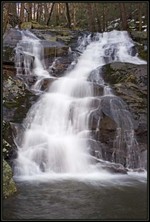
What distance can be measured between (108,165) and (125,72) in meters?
4.45

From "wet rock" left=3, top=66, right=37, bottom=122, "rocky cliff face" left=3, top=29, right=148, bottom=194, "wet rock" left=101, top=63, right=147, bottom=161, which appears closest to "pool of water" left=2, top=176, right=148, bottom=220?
"rocky cliff face" left=3, top=29, right=148, bottom=194

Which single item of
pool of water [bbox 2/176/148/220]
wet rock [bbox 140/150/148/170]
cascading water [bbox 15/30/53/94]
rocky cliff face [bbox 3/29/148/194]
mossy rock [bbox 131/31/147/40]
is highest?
mossy rock [bbox 131/31/147/40]

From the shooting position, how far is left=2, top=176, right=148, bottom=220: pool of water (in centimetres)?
479

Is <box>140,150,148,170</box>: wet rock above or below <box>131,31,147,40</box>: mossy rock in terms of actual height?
below

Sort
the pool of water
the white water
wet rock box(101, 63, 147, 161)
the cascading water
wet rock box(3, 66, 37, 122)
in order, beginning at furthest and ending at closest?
the cascading water → wet rock box(3, 66, 37, 122) → wet rock box(101, 63, 147, 161) → the white water → the pool of water

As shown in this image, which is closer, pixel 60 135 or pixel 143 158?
pixel 143 158

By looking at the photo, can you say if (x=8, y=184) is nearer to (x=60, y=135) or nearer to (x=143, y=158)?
(x=60, y=135)

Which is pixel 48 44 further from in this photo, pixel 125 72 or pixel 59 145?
pixel 59 145

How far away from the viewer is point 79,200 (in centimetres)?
550

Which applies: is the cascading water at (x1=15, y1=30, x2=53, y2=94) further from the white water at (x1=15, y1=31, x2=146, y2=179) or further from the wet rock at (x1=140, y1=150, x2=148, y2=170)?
the wet rock at (x1=140, y1=150, x2=148, y2=170)

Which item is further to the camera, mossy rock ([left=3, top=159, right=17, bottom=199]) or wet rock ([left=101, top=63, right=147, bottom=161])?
wet rock ([left=101, top=63, right=147, bottom=161])

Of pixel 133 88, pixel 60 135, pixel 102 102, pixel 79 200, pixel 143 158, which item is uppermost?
pixel 133 88

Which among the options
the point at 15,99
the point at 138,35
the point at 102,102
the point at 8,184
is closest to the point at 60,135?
the point at 102,102

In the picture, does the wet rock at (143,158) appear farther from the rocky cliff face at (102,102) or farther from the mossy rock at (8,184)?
the mossy rock at (8,184)
